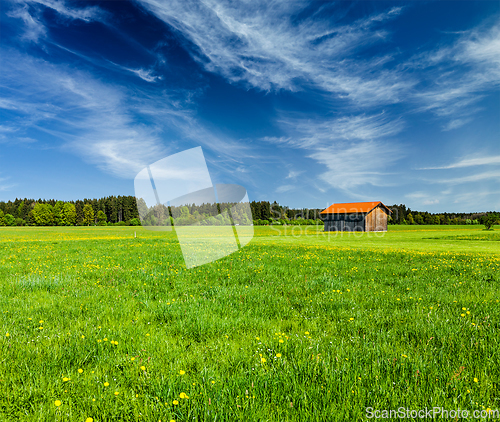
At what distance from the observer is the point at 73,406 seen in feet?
9.38

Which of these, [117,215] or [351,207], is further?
[117,215]

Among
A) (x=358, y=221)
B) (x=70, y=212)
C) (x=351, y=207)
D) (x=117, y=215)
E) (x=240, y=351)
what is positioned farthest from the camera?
(x=117, y=215)

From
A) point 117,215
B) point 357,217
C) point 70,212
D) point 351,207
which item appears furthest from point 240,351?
point 117,215

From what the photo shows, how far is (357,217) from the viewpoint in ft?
220

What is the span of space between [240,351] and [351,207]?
243 feet

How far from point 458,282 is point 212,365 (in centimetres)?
954

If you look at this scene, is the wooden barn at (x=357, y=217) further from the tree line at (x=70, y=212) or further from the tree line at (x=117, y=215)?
the tree line at (x=70, y=212)

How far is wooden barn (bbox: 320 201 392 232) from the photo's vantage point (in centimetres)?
6600

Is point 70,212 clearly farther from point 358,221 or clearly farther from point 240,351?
point 240,351

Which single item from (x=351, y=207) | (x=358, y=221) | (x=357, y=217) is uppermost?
(x=351, y=207)

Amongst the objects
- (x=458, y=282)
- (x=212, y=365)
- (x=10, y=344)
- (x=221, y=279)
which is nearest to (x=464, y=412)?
(x=212, y=365)

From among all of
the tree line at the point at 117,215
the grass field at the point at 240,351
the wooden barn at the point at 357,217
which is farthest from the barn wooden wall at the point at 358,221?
the grass field at the point at 240,351

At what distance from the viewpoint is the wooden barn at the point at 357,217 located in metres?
66.0

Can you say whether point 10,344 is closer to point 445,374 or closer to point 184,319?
point 184,319
